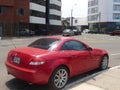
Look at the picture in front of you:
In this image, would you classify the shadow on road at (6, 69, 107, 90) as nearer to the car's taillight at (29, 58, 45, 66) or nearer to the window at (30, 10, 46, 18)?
the car's taillight at (29, 58, 45, 66)

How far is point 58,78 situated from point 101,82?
1.56 meters

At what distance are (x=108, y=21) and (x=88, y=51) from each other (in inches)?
3729

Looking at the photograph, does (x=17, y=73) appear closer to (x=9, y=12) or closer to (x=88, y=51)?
(x=88, y=51)

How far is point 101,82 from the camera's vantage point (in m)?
8.42

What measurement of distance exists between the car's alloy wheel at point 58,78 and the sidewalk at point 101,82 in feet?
1.18

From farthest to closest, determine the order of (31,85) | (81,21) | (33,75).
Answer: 1. (81,21)
2. (31,85)
3. (33,75)

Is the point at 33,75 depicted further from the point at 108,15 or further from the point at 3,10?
the point at 108,15

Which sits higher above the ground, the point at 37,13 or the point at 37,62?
the point at 37,13

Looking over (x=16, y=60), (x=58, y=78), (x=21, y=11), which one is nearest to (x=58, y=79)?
(x=58, y=78)

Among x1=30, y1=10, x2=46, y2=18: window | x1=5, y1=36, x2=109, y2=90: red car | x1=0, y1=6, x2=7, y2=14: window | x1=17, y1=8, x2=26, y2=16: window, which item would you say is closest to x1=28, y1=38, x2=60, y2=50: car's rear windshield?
x1=5, y1=36, x2=109, y2=90: red car

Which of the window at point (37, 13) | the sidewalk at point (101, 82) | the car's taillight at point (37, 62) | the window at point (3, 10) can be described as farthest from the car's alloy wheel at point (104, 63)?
the window at point (37, 13)

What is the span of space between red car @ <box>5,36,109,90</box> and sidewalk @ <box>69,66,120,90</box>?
421 mm

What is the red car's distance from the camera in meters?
7.15

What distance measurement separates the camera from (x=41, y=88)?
782 centimetres
